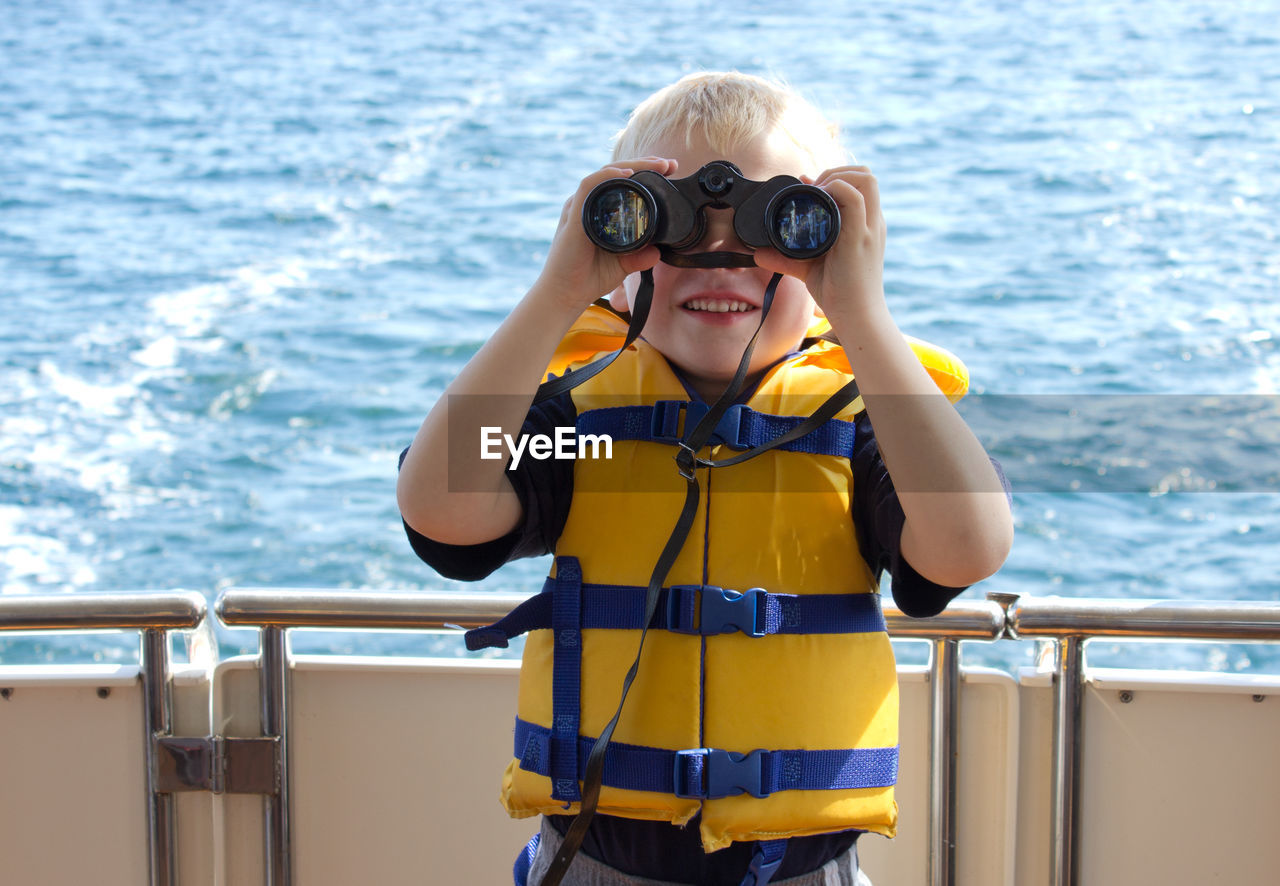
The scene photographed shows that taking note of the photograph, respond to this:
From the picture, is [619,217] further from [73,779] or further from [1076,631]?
[73,779]

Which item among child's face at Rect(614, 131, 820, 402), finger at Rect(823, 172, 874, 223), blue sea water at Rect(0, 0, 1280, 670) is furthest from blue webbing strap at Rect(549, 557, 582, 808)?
blue sea water at Rect(0, 0, 1280, 670)

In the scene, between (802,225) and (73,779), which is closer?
(802,225)

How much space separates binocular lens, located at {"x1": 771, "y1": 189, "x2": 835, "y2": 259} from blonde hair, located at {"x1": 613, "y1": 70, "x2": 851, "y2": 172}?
0.19 meters

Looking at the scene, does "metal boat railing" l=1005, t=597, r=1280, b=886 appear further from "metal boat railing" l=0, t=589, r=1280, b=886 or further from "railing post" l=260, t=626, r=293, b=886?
"railing post" l=260, t=626, r=293, b=886

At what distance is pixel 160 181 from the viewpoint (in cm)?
1100

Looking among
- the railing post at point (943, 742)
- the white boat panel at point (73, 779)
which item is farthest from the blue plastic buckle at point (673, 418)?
the white boat panel at point (73, 779)

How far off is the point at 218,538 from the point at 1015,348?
5.22 m

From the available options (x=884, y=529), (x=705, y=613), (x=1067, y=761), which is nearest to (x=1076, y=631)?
(x=1067, y=761)

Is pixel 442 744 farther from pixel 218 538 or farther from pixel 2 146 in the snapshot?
pixel 2 146

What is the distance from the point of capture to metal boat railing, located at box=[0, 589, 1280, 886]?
6.09 ft

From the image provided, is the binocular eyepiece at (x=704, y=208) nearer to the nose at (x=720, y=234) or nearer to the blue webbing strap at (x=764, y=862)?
the nose at (x=720, y=234)

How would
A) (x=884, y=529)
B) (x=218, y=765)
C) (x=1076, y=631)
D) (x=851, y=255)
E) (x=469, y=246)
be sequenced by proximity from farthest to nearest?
1. (x=469, y=246)
2. (x=218, y=765)
3. (x=1076, y=631)
4. (x=884, y=529)
5. (x=851, y=255)

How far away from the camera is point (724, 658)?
4.59 ft

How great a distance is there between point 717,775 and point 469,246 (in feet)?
28.4
